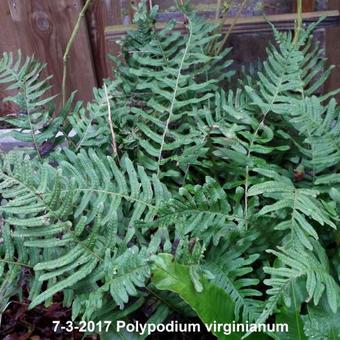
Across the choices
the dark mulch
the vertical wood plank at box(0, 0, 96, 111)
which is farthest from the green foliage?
the vertical wood plank at box(0, 0, 96, 111)

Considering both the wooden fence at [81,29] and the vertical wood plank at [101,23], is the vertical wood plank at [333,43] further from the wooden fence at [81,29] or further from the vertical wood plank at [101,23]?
the vertical wood plank at [101,23]

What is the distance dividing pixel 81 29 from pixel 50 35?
123 millimetres

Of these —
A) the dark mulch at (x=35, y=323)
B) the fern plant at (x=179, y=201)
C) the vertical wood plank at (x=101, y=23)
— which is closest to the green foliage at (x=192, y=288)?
the fern plant at (x=179, y=201)

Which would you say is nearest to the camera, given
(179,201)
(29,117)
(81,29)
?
(179,201)

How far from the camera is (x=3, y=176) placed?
2.74 ft

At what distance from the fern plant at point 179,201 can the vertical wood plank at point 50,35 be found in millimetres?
464

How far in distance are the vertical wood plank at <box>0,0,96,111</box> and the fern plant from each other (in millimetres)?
464

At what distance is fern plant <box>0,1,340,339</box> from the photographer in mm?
813

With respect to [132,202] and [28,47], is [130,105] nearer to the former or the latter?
[132,202]

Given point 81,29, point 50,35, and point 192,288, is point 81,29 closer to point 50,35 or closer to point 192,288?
point 50,35

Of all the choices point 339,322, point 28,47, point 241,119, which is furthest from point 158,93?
point 28,47

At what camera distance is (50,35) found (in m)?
1.65

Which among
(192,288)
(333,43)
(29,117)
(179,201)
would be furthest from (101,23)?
(192,288)

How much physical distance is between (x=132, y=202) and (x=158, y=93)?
29 cm
